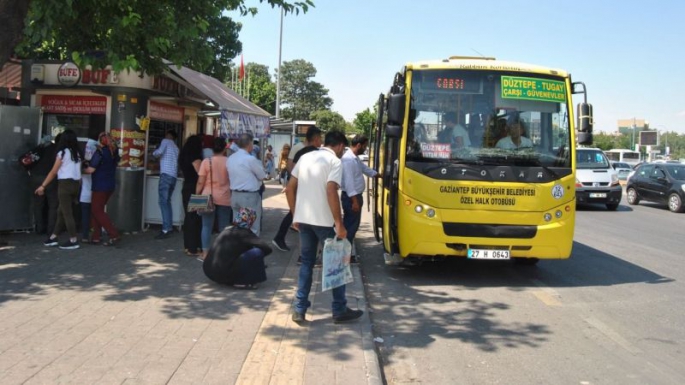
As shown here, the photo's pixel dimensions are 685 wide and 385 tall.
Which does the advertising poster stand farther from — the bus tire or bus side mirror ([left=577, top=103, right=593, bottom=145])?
bus side mirror ([left=577, top=103, right=593, bottom=145])

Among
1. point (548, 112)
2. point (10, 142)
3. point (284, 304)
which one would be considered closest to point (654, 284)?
point (548, 112)

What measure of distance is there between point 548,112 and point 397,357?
424 cm

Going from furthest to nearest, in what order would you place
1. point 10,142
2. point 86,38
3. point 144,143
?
point 144,143 → point 10,142 → point 86,38

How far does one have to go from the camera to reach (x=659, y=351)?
16.7 ft

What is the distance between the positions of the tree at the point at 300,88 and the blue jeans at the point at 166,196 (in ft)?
259

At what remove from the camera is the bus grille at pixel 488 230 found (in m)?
7.15

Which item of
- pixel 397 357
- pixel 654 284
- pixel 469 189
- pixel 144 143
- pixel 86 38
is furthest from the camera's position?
pixel 144 143

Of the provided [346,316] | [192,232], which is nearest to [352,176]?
[192,232]

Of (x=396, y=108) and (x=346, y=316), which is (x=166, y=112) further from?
(x=346, y=316)

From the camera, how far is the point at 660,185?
19953 mm

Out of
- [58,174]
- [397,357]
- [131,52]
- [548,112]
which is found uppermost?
[131,52]

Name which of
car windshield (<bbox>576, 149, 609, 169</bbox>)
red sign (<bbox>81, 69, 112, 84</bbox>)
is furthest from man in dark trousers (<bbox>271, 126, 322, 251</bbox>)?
car windshield (<bbox>576, 149, 609, 169</bbox>)

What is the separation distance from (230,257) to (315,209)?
5.73 feet

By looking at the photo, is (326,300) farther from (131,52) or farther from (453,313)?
(131,52)
